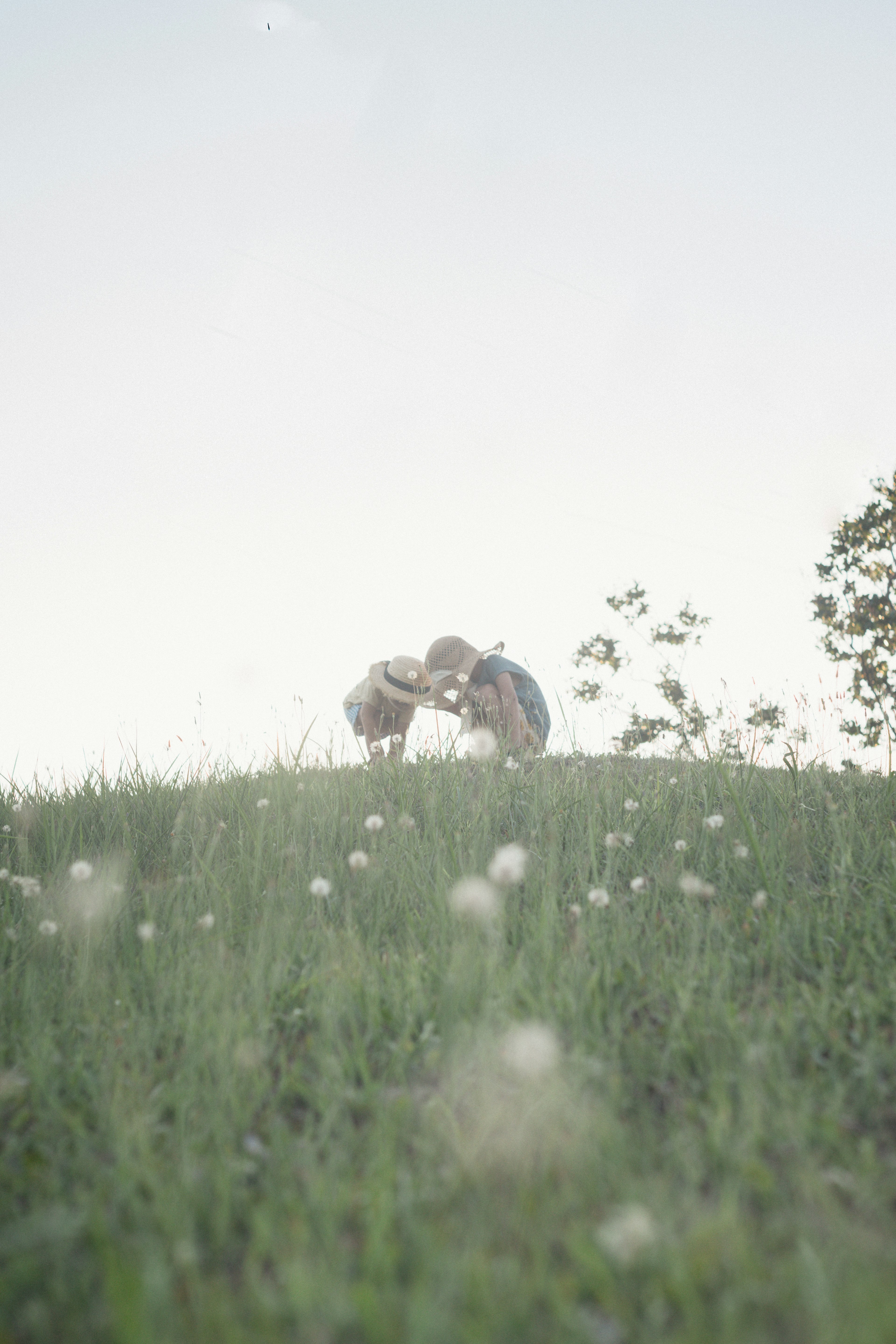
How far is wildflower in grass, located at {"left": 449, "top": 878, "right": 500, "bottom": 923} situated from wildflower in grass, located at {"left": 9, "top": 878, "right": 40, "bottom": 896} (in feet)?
5.20

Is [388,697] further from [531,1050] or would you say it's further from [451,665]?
[531,1050]

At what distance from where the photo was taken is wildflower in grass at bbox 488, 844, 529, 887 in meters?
2.38

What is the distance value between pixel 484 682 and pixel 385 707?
1.08 m

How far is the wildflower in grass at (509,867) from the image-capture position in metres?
2.38

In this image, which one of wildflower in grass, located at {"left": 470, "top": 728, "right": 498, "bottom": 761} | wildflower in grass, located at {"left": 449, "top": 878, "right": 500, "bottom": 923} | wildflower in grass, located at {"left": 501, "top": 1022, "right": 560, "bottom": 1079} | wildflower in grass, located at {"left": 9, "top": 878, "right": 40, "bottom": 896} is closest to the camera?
wildflower in grass, located at {"left": 501, "top": 1022, "right": 560, "bottom": 1079}

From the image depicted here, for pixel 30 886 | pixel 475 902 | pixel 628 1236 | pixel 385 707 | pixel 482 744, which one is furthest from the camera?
pixel 385 707

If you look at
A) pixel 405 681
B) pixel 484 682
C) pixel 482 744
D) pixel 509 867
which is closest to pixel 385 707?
pixel 405 681

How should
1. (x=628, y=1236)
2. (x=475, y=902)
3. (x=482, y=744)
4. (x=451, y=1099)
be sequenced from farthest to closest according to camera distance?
(x=482, y=744)
(x=475, y=902)
(x=451, y=1099)
(x=628, y=1236)

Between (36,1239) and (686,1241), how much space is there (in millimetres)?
1120

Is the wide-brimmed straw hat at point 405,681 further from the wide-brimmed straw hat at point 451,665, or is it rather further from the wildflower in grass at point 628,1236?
the wildflower in grass at point 628,1236

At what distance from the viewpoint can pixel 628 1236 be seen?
1.15 m

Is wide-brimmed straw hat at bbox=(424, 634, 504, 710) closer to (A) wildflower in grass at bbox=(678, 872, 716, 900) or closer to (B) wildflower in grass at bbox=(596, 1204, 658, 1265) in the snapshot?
(A) wildflower in grass at bbox=(678, 872, 716, 900)

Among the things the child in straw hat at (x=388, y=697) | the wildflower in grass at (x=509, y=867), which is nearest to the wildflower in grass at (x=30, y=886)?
the wildflower in grass at (x=509, y=867)

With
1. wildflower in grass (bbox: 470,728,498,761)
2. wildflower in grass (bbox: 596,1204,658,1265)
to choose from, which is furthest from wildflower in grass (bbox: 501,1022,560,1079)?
wildflower in grass (bbox: 470,728,498,761)
